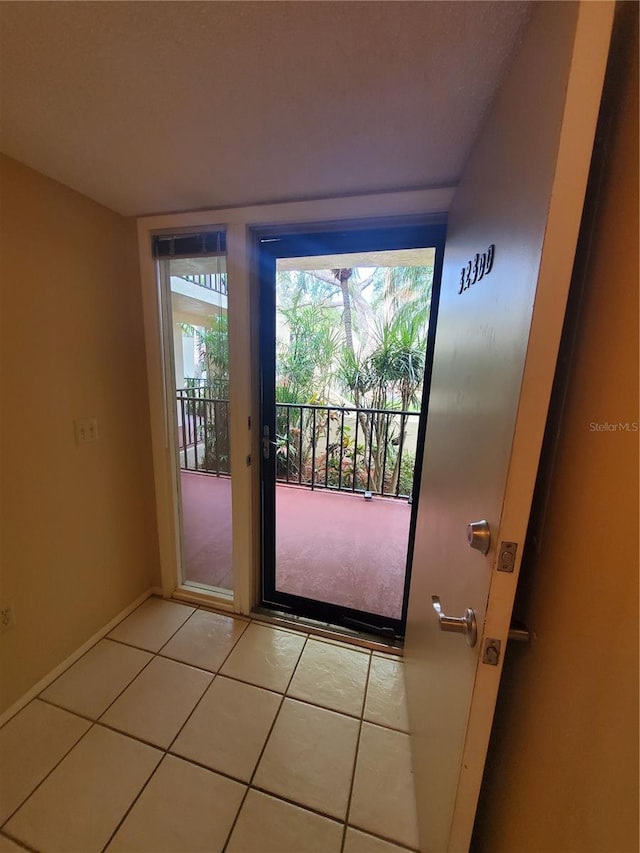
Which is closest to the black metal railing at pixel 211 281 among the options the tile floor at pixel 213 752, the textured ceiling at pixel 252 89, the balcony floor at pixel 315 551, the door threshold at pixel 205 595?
the textured ceiling at pixel 252 89

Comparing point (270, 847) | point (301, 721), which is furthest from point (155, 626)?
point (270, 847)

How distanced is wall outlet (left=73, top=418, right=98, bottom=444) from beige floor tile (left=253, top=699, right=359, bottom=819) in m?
1.44

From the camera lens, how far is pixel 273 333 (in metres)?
1.58

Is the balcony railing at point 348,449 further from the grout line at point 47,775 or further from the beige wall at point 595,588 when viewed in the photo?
the beige wall at point 595,588

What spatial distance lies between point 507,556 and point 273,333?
1354 mm

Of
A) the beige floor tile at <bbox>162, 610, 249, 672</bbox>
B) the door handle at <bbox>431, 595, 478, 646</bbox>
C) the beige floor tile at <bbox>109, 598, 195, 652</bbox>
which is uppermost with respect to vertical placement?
the door handle at <bbox>431, 595, 478, 646</bbox>

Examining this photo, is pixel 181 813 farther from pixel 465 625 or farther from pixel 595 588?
pixel 595 588

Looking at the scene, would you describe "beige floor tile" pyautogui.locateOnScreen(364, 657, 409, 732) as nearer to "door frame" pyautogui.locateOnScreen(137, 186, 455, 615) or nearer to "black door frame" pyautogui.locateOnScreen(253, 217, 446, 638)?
"black door frame" pyautogui.locateOnScreen(253, 217, 446, 638)

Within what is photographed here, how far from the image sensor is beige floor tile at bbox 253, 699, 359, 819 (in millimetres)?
1044

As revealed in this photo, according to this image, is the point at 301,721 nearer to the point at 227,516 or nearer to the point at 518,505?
the point at 227,516

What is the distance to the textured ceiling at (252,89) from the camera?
64 centimetres

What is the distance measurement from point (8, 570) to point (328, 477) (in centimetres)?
270

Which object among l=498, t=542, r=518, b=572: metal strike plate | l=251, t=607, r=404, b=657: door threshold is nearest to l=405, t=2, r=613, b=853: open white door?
l=498, t=542, r=518, b=572: metal strike plate

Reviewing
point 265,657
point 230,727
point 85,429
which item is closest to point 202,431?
point 85,429
